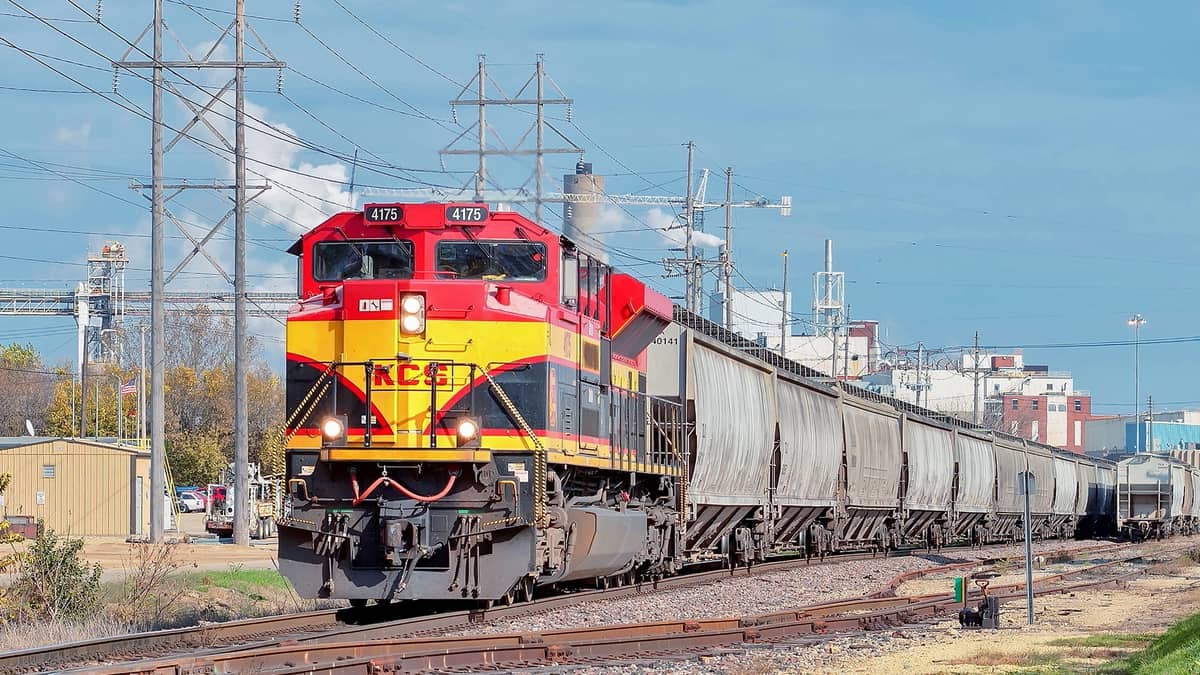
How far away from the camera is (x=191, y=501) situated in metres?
70.9

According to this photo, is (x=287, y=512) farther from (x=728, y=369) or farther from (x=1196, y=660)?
(x=728, y=369)

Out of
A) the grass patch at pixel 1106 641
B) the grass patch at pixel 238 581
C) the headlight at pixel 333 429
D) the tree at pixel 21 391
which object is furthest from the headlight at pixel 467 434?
the tree at pixel 21 391

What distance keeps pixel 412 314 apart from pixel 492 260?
1.45 m

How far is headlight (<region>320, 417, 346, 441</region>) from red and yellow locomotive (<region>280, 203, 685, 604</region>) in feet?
0.04

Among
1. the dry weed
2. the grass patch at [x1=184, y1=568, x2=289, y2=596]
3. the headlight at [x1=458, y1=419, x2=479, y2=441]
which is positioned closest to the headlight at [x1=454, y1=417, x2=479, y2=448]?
the headlight at [x1=458, y1=419, x2=479, y2=441]

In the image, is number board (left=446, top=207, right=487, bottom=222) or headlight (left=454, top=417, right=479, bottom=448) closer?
headlight (left=454, top=417, right=479, bottom=448)

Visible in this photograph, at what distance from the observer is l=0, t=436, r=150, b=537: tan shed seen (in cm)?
4588

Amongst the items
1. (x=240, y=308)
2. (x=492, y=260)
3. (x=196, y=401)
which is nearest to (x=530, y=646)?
(x=492, y=260)

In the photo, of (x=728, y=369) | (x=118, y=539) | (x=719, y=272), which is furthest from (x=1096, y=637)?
(x=719, y=272)

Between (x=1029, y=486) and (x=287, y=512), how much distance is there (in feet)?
30.5

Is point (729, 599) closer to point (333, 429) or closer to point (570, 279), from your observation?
point (570, 279)

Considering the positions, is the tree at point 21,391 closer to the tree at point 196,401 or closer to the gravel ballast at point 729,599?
the tree at point 196,401

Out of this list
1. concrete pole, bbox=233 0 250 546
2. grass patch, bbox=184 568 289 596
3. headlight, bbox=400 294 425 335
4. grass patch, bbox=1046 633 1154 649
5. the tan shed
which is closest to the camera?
grass patch, bbox=1046 633 1154 649

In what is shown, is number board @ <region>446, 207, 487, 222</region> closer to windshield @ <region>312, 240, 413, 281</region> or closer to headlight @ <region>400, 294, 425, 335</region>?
windshield @ <region>312, 240, 413, 281</region>
